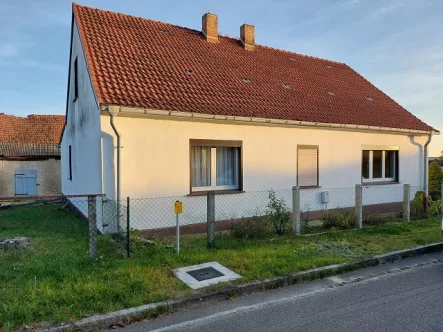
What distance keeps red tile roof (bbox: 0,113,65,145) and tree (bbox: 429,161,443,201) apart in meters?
23.8

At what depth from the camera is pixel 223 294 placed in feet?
16.0

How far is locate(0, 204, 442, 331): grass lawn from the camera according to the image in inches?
169

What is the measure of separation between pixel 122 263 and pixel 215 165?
4.69m

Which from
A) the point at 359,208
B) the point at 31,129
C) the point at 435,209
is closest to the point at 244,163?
the point at 359,208

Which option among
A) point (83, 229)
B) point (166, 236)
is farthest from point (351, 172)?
point (83, 229)

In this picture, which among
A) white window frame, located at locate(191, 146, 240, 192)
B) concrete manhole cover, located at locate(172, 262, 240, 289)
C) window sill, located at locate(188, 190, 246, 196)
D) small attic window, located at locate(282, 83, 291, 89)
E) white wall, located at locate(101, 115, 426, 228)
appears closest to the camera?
concrete manhole cover, located at locate(172, 262, 240, 289)

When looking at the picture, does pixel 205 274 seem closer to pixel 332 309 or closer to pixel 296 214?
pixel 332 309

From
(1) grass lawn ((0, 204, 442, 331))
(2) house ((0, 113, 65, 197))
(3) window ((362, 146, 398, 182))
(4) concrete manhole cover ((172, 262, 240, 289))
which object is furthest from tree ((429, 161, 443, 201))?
(2) house ((0, 113, 65, 197))

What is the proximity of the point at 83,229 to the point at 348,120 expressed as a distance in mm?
9093

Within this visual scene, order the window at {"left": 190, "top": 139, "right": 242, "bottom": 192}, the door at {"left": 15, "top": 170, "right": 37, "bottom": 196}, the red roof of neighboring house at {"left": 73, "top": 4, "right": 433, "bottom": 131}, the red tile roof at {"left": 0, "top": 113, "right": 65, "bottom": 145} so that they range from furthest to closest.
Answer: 1. the red tile roof at {"left": 0, "top": 113, "right": 65, "bottom": 145}
2. the door at {"left": 15, "top": 170, "right": 37, "bottom": 196}
3. the window at {"left": 190, "top": 139, "right": 242, "bottom": 192}
4. the red roof of neighboring house at {"left": 73, "top": 4, "right": 433, "bottom": 131}

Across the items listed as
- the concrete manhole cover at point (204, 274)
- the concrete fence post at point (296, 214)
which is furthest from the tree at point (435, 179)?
the concrete manhole cover at point (204, 274)

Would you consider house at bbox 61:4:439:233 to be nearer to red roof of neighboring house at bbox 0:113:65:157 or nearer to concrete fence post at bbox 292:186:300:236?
concrete fence post at bbox 292:186:300:236

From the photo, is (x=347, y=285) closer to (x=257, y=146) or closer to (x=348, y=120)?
(x=257, y=146)

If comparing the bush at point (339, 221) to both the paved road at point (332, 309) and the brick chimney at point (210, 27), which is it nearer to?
the paved road at point (332, 309)
